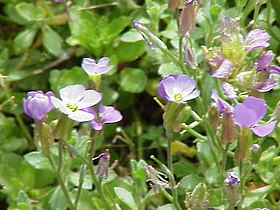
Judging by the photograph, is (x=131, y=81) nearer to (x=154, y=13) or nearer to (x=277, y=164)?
(x=154, y=13)

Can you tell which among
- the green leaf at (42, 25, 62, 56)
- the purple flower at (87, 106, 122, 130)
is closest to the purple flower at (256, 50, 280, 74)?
the purple flower at (87, 106, 122, 130)

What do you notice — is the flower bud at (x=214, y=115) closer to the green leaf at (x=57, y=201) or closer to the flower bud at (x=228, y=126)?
the flower bud at (x=228, y=126)

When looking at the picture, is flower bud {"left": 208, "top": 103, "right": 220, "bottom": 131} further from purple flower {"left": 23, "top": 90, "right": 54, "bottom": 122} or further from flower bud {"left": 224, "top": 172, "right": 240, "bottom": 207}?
purple flower {"left": 23, "top": 90, "right": 54, "bottom": 122}

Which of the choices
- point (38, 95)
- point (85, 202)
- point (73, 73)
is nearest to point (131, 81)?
point (73, 73)

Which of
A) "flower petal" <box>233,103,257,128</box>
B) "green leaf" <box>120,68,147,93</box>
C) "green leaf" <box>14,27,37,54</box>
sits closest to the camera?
"flower petal" <box>233,103,257,128</box>

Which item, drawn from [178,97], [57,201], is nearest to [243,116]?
[178,97]

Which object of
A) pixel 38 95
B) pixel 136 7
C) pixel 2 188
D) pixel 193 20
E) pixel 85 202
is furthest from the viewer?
pixel 136 7

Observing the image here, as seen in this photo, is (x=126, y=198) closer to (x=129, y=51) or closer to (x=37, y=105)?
(x=37, y=105)

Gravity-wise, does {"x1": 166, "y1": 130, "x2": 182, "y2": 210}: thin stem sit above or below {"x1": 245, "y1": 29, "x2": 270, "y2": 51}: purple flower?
below
